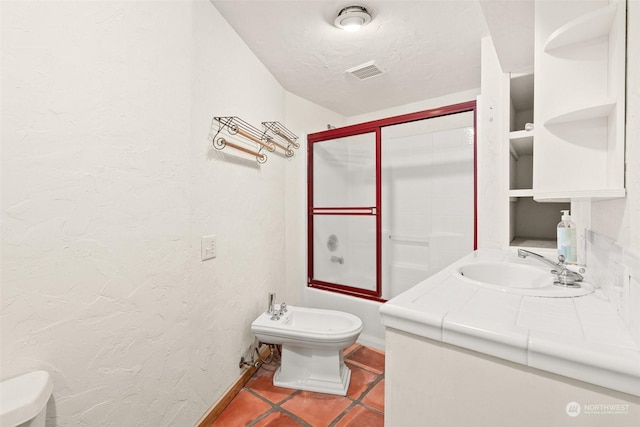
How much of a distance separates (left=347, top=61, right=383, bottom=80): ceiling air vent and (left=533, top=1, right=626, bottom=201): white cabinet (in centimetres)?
126

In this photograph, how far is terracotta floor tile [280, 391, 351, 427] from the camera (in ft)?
5.05

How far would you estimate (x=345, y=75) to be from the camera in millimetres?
2281

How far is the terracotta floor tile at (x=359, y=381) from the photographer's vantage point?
5.71 ft

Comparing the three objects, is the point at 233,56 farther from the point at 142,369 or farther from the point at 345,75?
Result: the point at 142,369

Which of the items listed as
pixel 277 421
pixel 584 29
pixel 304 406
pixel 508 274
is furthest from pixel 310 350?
pixel 584 29

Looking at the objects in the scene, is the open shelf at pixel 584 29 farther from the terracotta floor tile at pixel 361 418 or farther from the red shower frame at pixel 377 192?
the terracotta floor tile at pixel 361 418

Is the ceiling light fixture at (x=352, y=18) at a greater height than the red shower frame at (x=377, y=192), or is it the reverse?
the ceiling light fixture at (x=352, y=18)

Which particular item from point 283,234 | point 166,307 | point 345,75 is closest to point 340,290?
point 283,234

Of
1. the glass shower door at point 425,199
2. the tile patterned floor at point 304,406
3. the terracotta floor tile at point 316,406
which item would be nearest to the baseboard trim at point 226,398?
the tile patterned floor at point 304,406

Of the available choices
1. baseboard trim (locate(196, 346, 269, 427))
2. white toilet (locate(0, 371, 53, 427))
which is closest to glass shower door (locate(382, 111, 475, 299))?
baseboard trim (locate(196, 346, 269, 427))

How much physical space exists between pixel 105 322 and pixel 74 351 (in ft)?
0.37

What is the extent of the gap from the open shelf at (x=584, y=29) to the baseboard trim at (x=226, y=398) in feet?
7.02

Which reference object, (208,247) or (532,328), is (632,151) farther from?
(208,247)

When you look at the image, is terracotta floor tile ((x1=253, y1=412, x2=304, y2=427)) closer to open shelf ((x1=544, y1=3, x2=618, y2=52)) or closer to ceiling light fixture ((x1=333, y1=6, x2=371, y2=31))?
open shelf ((x1=544, y1=3, x2=618, y2=52))
